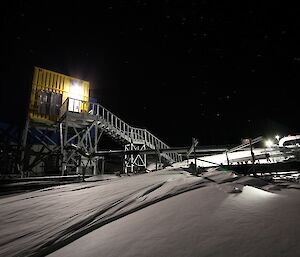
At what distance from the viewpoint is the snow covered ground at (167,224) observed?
6.66 feet

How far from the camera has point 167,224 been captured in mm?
2607

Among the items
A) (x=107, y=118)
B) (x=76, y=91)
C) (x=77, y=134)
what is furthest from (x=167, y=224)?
(x=76, y=91)

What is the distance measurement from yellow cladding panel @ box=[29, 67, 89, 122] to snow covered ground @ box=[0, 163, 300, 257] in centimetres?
1398

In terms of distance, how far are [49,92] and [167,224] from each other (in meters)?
18.3

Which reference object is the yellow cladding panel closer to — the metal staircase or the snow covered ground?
the metal staircase

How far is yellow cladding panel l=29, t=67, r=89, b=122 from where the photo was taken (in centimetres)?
1727

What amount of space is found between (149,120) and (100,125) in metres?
22.8

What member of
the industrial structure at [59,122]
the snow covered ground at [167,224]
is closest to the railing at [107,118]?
the industrial structure at [59,122]

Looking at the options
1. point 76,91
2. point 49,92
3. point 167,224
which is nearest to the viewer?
point 167,224

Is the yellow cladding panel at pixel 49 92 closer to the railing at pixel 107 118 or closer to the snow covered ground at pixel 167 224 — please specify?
the railing at pixel 107 118

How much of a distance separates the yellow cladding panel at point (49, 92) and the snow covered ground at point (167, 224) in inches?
550

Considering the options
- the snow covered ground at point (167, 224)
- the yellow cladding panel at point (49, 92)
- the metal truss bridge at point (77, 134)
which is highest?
the yellow cladding panel at point (49, 92)

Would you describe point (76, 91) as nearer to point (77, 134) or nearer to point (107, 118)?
point (107, 118)

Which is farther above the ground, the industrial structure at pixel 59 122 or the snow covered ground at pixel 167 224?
the industrial structure at pixel 59 122
